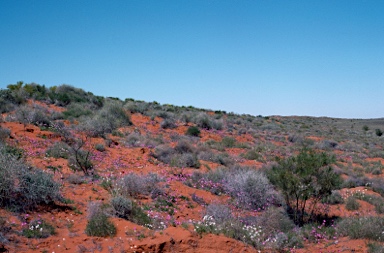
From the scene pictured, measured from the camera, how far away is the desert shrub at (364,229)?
23.1ft

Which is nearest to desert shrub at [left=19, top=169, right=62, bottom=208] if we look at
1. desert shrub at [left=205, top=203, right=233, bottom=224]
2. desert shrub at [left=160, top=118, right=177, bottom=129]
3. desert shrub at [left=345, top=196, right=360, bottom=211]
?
desert shrub at [left=205, top=203, right=233, bottom=224]

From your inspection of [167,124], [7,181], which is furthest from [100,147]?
[167,124]

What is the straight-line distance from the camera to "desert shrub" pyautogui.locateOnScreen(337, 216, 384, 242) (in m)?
7.04

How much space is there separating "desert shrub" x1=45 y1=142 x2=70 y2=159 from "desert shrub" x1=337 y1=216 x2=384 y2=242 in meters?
9.90

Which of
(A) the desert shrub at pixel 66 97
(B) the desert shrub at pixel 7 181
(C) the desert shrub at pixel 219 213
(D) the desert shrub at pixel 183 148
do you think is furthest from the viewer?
(A) the desert shrub at pixel 66 97

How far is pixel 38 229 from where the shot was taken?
20.1 ft

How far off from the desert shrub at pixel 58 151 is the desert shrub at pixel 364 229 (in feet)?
32.5

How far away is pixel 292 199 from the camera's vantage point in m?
9.52

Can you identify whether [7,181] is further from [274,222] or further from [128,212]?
[274,222]

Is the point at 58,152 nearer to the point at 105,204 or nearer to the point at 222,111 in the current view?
the point at 105,204

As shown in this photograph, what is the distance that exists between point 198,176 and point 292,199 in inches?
146

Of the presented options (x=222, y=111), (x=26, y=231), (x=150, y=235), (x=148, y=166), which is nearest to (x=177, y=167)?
(x=148, y=166)

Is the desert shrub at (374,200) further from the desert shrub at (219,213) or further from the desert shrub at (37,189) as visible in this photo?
the desert shrub at (37,189)

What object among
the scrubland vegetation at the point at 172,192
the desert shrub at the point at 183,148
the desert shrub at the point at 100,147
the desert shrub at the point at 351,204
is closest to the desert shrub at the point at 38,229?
the scrubland vegetation at the point at 172,192
